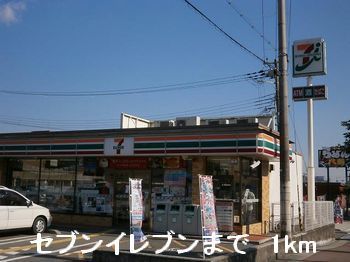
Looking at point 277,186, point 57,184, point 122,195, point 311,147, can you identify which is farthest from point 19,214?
point 311,147

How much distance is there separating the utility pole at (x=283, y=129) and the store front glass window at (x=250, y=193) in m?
3.02

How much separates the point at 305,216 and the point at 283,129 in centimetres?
530

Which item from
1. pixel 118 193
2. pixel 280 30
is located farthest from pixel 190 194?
pixel 280 30

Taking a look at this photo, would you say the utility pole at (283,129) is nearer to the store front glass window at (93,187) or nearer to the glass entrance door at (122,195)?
the glass entrance door at (122,195)

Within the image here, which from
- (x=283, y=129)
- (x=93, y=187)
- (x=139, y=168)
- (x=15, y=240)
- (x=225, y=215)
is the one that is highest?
(x=283, y=129)

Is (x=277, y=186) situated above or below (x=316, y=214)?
above

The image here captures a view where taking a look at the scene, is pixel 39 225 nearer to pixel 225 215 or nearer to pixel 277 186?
pixel 225 215

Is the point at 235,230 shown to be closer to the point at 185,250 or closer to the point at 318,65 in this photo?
the point at 185,250

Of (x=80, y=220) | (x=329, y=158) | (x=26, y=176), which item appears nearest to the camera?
(x=80, y=220)

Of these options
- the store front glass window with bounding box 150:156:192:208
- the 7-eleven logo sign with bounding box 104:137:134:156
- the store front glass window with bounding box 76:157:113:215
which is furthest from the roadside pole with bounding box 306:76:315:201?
the store front glass window with bounding box 76:157:113:215

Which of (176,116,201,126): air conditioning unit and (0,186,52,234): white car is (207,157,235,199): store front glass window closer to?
(0,186,52,234): white car

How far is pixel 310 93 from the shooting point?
1029 inches

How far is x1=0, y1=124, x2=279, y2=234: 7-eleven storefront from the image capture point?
763 inches

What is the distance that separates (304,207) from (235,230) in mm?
3549
